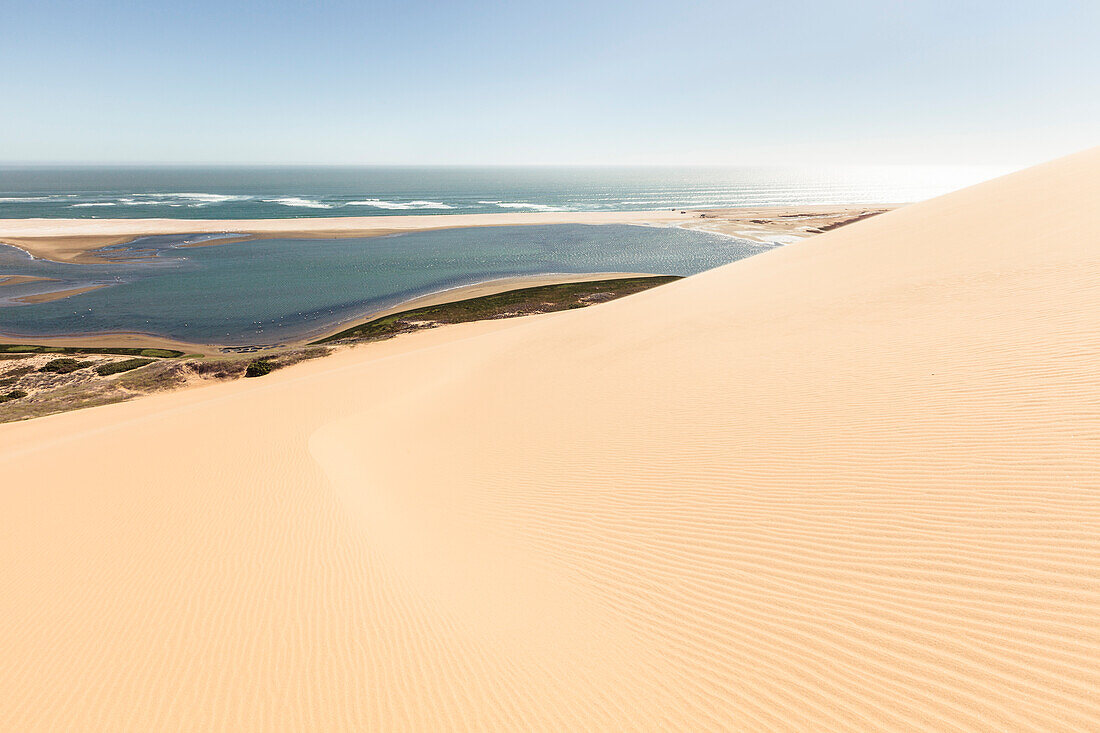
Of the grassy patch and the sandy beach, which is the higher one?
the sandy beach

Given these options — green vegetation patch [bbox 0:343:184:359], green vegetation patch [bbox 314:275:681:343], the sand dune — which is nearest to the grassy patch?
green vegetation patch [bbox 0:343:184:359]

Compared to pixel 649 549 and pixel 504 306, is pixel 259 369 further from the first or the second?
pixel 649 549

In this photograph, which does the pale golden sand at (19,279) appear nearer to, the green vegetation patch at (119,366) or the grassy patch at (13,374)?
the grassy patch at (13,374)

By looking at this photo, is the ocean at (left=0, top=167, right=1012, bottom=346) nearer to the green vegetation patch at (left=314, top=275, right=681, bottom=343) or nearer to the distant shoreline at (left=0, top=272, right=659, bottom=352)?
the distant shoreline at (left=0, top=272, right=659, bottom=352)

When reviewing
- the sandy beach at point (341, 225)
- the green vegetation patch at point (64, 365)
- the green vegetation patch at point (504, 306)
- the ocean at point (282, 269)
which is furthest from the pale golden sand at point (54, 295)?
the green vegetation patch at point (504, 306)

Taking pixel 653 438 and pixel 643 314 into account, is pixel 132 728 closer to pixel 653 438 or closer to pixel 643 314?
pixel 653 438

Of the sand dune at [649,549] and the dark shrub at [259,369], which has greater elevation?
the sand dune at [649,549]

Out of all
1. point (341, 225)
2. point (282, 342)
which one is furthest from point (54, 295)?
point (341, 225)
